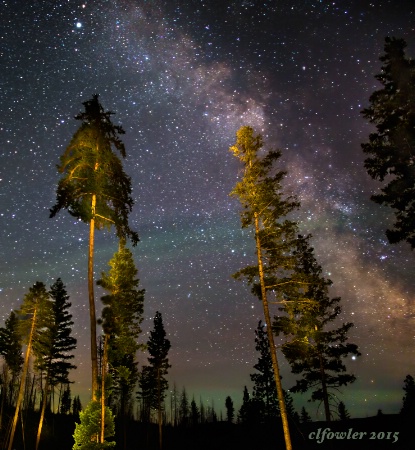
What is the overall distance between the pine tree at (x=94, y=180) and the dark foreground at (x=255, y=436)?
11400mm

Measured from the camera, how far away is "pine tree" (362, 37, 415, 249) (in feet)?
45.7

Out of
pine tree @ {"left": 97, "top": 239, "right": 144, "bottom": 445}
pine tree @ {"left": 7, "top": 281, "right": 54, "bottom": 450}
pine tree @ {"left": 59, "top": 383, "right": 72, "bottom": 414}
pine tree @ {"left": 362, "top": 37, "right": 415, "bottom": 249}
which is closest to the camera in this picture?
pine tree @ {"left": 362, "top": 37, "right": 415, "bottom": 249}

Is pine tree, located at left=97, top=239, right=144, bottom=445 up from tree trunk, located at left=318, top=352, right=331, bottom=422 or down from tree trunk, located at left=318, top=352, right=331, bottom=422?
up

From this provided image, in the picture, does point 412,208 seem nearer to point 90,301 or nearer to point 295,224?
point 295,224

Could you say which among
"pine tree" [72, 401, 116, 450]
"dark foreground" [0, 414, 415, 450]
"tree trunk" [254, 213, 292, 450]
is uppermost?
"tree trunk" [254, 213, 292, 450]

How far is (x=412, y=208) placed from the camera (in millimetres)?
13664

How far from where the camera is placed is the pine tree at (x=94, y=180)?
16.0m

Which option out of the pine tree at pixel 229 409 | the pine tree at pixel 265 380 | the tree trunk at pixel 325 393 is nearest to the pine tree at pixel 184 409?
the pine tree at pixel 229 409

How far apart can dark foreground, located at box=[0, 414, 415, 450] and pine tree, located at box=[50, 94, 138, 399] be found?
1140 centimetres

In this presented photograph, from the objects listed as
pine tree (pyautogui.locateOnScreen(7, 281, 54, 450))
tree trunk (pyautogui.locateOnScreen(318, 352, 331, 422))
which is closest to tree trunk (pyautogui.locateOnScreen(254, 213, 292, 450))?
tree trunk (pyautogui.locateOnScreen(318, 352, 331, 422))

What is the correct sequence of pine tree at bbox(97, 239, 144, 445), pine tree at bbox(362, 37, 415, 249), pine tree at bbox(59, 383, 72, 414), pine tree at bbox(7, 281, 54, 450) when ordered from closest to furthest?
pine tree at bbox(362, 37, 415, 249) < pine tree at bbox(97, 239, 144, 445) < pine tree at bbox(7, 281, 54, 450) < pine tree at bbox(59, 383, 72, 414)

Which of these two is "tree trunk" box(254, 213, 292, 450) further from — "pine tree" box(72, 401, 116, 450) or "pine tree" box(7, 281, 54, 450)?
"pine tree" box(7, 281, 54, 450)

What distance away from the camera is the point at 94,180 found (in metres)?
16.3

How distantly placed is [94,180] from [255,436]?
46.0 metres
